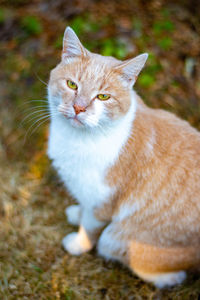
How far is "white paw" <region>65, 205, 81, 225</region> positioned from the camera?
116 inches

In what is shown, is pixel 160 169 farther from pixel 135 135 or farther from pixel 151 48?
pixel 151 48

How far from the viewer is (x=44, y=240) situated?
112 inches

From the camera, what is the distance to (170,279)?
2.43 meters

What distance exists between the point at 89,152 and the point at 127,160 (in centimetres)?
30

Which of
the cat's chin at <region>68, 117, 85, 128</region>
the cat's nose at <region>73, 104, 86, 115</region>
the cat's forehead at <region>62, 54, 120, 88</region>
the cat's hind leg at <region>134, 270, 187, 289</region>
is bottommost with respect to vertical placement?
the cat's hind leg at <region>134, 270, 187, 289</region>

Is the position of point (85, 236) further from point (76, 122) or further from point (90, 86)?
point (90, 86)

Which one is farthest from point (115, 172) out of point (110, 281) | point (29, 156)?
point (29, 156)

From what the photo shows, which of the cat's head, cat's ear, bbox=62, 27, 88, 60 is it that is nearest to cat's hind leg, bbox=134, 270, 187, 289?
the cat's head

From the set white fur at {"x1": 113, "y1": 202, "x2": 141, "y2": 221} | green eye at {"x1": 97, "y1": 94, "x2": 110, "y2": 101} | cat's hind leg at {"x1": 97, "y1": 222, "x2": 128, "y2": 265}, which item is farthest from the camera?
cat's hind leg at {"x1": 97, "y1": 222, "x2": 128, "y2": 265}

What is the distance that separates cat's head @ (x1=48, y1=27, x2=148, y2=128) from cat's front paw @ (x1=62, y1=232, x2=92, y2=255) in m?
1.26

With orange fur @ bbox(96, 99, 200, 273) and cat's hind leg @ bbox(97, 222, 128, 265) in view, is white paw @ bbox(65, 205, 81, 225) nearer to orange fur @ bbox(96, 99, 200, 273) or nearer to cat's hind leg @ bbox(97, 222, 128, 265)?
cat's hind leg @ bbox(97, 222, 128, 265)

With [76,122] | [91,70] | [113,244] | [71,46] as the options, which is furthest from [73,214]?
[71,46]

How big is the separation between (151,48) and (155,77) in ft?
1.50

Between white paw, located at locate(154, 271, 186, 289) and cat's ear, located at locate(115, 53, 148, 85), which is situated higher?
cat's ear, located at locate(115, 53, 148, 85)
